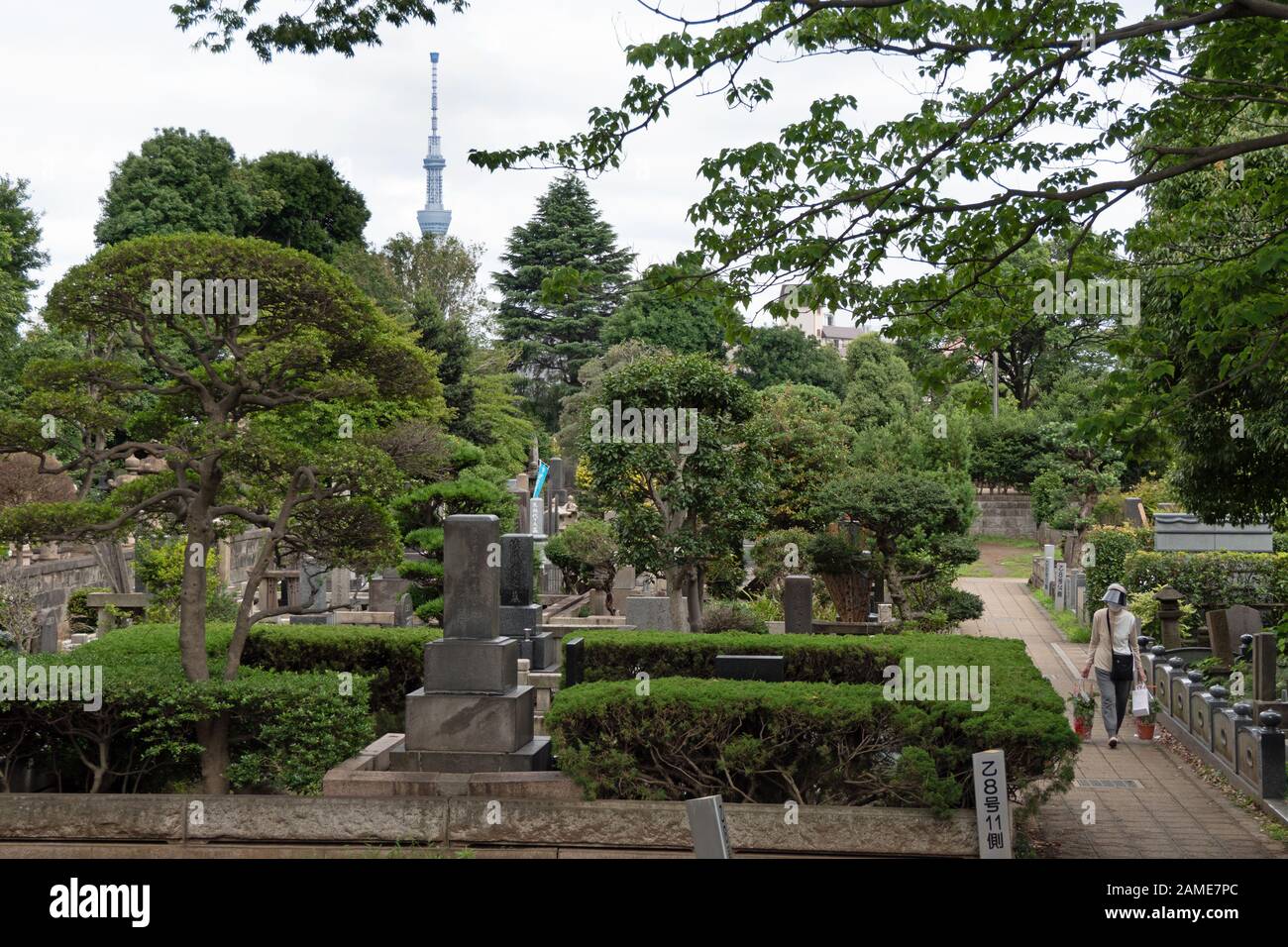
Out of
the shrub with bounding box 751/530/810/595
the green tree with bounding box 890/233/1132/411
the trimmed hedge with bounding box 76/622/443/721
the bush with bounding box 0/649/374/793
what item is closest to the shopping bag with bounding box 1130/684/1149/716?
the green tree with bounding box 890/233/1132/411

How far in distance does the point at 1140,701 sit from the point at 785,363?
39212 millimetres

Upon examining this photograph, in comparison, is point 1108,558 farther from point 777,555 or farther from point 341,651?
point 341,651

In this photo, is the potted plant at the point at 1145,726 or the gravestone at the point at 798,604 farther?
the gravestone at the point at 798,604

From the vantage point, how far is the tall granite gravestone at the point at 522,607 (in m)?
17.8

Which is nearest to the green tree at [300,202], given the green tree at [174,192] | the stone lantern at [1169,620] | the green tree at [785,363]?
the green tree at [174,192]

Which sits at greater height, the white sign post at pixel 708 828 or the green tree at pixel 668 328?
the green tree at pixel 668 328

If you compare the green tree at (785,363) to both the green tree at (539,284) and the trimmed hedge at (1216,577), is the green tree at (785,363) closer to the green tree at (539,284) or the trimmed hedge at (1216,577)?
the green tree at (539,284)

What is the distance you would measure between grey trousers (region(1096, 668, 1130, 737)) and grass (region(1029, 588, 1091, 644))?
6832mm

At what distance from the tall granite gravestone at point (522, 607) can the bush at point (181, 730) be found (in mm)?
6193

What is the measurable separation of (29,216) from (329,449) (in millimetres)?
32123

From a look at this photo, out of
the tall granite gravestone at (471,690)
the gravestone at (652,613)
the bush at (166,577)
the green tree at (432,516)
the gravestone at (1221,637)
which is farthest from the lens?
the green tree at (432,516)

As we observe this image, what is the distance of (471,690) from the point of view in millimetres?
11547
